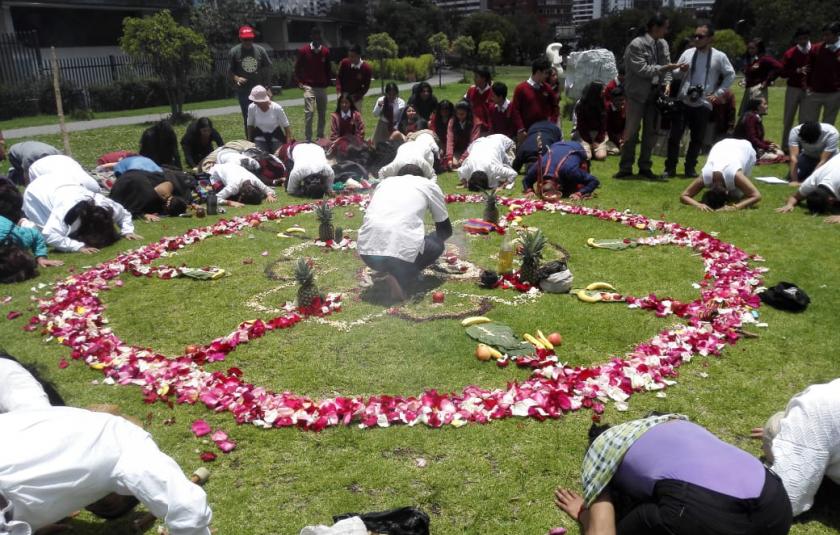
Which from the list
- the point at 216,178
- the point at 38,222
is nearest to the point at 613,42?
the point at 216,178

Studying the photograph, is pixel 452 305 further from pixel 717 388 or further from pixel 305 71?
pixel 305 71

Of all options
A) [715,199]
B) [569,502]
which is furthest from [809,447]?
[715,199]

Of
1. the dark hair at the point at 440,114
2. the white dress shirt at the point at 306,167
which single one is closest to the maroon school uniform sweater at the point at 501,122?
the dark hair at the point at 440,114

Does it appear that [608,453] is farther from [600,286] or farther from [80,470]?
[600,286]

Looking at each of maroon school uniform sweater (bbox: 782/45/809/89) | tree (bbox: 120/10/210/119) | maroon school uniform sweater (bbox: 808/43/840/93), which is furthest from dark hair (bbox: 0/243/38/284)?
tree (bbox: 120/10/210/119)

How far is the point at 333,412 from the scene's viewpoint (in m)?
4.75

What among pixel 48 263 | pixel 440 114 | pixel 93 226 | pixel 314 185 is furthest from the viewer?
pixel 440 114

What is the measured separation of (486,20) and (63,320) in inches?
2188

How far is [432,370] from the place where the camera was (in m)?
5.40

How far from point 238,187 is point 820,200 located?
374 inches

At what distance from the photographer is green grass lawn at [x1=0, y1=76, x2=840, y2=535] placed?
3.94m

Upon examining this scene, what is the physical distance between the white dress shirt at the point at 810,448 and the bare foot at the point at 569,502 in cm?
111

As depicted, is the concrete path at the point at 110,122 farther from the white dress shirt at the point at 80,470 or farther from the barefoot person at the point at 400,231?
the white dress shirt at the point at 80,470

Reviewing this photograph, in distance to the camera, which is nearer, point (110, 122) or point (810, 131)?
point (810, 131)
